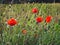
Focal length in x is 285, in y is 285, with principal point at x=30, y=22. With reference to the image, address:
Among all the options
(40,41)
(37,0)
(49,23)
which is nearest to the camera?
(40,41)

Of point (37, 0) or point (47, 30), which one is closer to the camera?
point (47, 30)

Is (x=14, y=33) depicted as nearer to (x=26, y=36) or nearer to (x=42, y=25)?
(x=26, y=36)

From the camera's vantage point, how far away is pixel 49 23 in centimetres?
394

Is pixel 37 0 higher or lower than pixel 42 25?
lower

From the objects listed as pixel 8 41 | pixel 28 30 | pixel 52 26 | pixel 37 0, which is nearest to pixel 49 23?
pixel 52 26

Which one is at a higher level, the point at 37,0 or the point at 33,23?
the point at 33,23

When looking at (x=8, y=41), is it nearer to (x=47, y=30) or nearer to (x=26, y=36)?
(x=26, y=36)

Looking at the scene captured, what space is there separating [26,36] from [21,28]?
0.67 ft

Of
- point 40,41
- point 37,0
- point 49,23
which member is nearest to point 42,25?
point 49,23

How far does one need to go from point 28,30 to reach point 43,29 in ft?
0.67

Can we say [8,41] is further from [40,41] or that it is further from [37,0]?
[37,0]

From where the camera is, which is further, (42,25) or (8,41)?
(42,25)

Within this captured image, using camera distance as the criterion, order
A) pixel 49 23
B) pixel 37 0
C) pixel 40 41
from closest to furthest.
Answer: pixel 40 41 → pixel 49 23 → pixel 37 0

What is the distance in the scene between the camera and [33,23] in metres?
4.08
